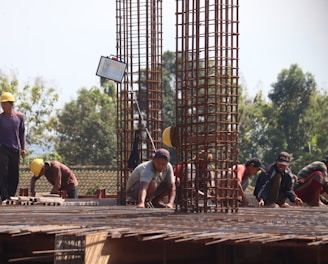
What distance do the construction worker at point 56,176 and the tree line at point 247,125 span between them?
24990mm

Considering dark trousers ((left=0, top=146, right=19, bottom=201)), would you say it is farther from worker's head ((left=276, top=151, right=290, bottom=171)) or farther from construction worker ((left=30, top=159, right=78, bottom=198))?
worker's head ((left=276, top=151, right=290, bottom=171))

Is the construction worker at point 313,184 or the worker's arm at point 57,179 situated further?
the worker's arm at point 57,179

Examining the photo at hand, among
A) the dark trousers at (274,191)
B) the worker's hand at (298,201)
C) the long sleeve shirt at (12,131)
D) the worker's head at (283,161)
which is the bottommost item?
the worker's hand at (298,201)

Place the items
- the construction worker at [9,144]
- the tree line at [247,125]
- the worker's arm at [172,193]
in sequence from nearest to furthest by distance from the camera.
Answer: the worker's arm at [172,193] < the construction worker at [9,144] < the tree line at [247,125]

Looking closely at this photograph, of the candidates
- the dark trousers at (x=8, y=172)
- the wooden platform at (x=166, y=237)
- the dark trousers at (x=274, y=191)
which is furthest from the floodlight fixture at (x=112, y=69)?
the wooden platform at (x=166, y=237)

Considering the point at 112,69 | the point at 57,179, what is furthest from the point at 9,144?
the point at 57,179

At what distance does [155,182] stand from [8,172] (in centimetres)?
334

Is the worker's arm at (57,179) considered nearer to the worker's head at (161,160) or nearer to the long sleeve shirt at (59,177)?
the long sleeve shirt at (59,177)

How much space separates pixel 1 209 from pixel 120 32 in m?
4.77

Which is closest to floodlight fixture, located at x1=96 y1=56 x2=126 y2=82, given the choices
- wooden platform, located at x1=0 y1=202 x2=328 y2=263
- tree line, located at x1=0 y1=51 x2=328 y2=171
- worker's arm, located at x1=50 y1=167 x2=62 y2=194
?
worker's arm, located at x1=50 y1=167 x2=62 y2=194

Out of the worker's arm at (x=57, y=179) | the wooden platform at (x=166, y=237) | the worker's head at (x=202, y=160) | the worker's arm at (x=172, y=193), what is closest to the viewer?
the wooden platform at (x=166, y=237)

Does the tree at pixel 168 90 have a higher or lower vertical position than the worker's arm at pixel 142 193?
higher

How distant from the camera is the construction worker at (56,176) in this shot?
21172mm

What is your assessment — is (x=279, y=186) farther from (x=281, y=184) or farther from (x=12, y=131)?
(x=12, y=131)
